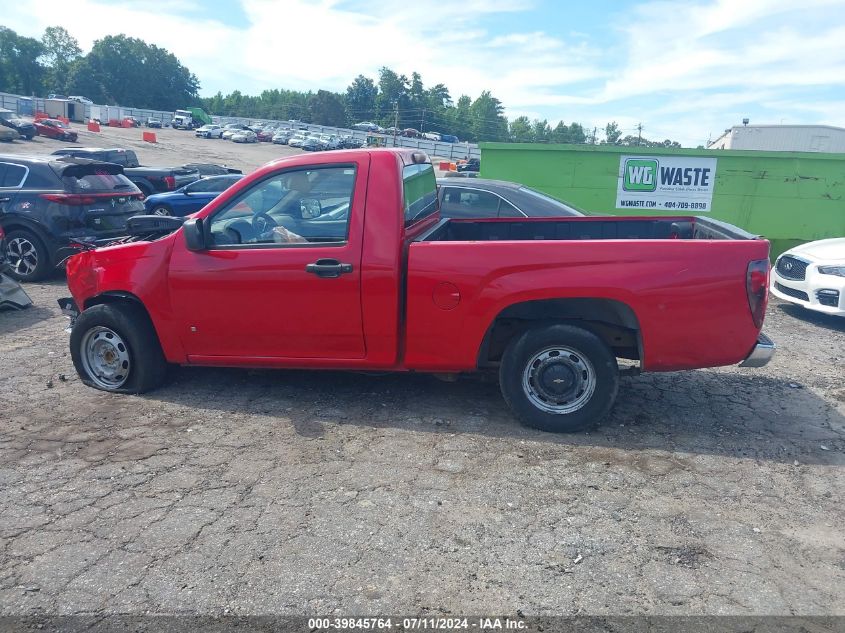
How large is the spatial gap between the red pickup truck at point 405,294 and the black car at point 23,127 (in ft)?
150

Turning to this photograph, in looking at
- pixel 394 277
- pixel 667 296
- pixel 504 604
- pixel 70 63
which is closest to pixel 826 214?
pixel 667 296

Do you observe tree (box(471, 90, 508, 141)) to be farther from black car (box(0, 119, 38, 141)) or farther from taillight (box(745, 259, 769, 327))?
taillight (box(745, 259, 769, 327))

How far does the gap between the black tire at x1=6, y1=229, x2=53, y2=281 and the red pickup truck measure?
5109 millimetres

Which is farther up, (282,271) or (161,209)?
(282,271)

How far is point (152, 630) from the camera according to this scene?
9.19 feet

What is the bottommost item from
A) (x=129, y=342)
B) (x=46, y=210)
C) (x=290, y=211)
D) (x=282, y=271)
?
(x=129, y=342)

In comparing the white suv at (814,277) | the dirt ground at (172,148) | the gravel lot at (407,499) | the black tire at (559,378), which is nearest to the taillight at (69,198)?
the gravel lot at (407,499)

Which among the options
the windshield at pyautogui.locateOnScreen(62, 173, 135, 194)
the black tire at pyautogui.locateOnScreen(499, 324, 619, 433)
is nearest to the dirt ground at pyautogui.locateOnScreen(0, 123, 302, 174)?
the windshield at pyautogui.locateOnScreen(62, 173, 135, 194)

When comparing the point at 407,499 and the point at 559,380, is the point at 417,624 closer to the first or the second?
the point at 407,499

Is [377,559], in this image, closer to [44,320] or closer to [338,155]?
[338,155]

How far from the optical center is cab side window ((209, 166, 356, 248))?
4.72m

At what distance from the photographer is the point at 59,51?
370 ft

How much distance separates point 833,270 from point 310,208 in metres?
6.46

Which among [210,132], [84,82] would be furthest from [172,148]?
[84,82]
